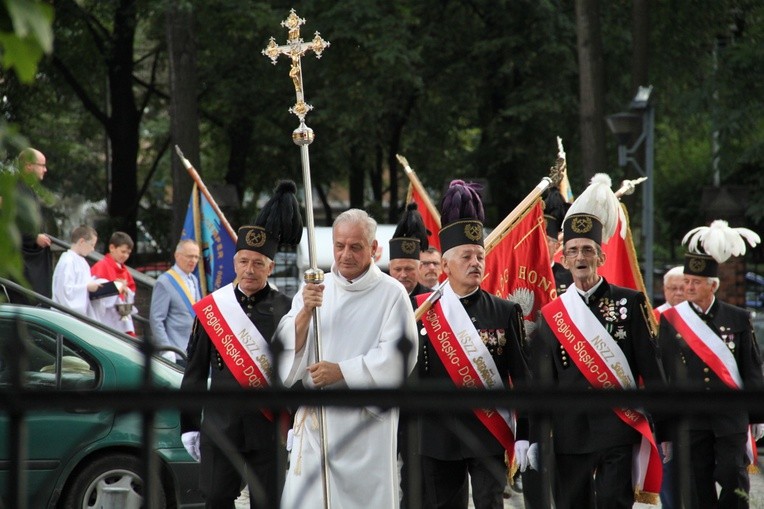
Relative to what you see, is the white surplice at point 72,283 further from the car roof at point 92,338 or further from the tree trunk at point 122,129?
the tree trunk at point 122,129

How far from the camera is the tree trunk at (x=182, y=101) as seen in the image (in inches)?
751

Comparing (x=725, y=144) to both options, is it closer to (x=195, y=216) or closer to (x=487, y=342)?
(x=195, y=216)

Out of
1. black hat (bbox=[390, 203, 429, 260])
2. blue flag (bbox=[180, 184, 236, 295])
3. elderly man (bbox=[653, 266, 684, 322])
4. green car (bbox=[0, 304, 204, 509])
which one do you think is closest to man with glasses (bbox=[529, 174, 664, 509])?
elderly man (bbox=[653, 266, 684, 322])

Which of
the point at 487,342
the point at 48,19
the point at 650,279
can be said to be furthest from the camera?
the point at 650,279

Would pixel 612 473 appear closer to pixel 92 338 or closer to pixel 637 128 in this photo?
pixel 92 338

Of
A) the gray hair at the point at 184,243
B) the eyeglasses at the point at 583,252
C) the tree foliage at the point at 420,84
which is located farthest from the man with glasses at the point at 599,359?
the tree foliage at the point at 420,84

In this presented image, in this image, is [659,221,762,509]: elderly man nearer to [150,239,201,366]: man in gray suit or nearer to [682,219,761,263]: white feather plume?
[682,219,761,263]: white feather plume

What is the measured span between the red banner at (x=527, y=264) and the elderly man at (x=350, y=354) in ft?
8.54

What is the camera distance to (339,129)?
22609 millimetres

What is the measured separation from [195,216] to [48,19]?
974cm

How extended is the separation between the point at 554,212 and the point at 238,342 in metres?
4.39

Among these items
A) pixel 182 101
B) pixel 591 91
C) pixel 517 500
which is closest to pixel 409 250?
pixel 517 500

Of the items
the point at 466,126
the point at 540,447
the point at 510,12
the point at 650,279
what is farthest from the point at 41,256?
the point at 466,126

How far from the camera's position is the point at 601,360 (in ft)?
20.5
